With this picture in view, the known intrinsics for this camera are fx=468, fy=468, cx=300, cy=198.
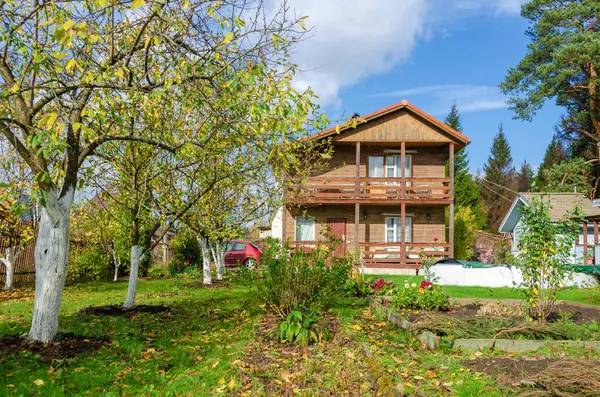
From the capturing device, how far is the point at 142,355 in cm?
590

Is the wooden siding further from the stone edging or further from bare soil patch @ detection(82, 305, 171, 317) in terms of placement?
bare soil patch @ detection(82, 305, 171, 317)

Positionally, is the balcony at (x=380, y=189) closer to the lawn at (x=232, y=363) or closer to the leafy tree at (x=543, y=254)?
the lawn at (x=232, y=363)

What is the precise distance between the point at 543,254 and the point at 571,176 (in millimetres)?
27630

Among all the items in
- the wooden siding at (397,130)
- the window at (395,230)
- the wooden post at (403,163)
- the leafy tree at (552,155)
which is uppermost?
the leafy tree at (552,155)

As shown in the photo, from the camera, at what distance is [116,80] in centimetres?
684

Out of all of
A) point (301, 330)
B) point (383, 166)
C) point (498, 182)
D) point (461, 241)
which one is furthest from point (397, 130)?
point (498, 182)

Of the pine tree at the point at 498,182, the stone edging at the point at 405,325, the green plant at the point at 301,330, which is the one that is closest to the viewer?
the green plant at the point at 301,330

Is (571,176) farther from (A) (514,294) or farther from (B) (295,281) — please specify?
(B) (295,281)

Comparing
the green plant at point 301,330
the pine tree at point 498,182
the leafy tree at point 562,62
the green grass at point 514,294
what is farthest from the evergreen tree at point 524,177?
the green plant at point 301,330

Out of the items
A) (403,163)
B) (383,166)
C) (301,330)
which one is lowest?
(301,330)

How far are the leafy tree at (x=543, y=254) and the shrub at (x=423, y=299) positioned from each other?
5.53ft

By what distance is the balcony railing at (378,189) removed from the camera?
2252cm

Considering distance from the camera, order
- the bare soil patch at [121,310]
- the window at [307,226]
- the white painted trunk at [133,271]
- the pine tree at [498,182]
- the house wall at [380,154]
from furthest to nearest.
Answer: the pine tree at [498,182] → the house wall at [380,154] → the window at [307,226] → the white painted trunk at [133,271] → the bare soil patch at [121,310]

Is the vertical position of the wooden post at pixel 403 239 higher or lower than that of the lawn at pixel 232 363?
higher
